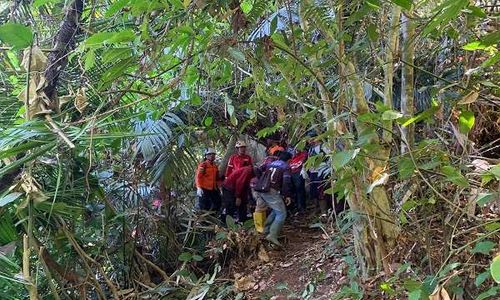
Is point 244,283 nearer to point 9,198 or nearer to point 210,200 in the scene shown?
point 210,200

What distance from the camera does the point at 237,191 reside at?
617cm

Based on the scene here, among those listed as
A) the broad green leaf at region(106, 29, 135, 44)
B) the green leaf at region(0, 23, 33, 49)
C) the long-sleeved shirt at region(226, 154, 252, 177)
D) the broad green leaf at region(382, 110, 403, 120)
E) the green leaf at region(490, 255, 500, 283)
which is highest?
the green leaf at region(0, 23, 33, 49)

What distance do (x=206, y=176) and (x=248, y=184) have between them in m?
0.54

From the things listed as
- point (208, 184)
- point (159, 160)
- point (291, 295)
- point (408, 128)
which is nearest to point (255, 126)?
point (208, 184)

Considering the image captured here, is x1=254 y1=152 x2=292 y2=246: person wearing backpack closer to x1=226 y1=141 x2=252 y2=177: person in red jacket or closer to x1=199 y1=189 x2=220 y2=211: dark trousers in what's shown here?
x1=226 y1=141 x2=252 y2=177: person in red jacket

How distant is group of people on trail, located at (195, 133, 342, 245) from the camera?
577cm

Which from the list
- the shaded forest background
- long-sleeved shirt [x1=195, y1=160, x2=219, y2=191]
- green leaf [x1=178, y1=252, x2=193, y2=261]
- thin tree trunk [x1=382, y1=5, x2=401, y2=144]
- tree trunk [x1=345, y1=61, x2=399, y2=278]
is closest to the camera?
the shaded forest background

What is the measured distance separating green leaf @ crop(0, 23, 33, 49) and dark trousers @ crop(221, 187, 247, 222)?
4.86 m

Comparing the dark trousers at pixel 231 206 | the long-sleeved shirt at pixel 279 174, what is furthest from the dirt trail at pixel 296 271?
the dark trousers at pixel 231 206

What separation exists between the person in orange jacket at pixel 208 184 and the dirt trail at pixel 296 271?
104cm

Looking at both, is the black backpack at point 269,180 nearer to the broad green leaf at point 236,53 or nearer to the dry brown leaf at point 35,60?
the broad green leaf at point 236,53

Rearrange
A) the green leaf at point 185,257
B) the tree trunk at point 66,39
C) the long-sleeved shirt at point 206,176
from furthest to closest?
1. the long-sleeved shirt at point 206,176
2. the green leaf at point 185,257
3. the tree trunk at point 66,39

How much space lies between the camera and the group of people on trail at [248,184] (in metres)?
5.77

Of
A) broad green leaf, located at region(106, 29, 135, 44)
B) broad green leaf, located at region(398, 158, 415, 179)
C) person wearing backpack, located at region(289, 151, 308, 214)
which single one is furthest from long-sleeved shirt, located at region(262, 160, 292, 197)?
broad green leaf, located at region(106, 29, 135, 44)
